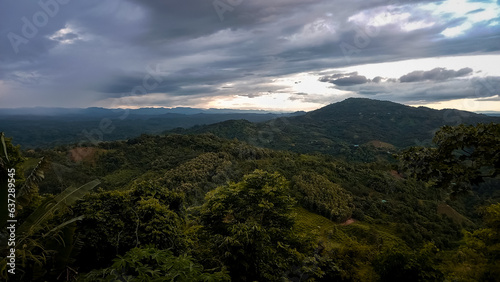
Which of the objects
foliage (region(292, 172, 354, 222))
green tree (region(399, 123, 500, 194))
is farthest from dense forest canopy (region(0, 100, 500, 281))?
foliage (region(292, 172, 354, 222))

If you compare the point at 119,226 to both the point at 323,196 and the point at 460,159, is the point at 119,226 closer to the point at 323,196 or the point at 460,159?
the point at 460,159

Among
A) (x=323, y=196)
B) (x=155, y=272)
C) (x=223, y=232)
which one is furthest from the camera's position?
(x=323, y=196)

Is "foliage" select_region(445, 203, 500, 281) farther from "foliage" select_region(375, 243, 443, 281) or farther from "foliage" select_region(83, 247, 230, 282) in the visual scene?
"foliage" select_region(83, 247, 230, 282)

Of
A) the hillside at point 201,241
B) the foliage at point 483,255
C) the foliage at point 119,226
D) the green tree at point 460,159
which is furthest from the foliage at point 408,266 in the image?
the foliage at point 119,226

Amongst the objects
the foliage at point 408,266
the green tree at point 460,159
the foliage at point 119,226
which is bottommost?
the foliage at point 408,266

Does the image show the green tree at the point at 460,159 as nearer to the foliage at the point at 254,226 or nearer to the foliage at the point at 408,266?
the foliage at the point at 254,226

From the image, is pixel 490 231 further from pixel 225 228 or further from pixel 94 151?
pixel 94 151

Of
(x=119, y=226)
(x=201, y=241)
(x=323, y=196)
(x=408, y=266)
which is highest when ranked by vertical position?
(x=119, y=226)

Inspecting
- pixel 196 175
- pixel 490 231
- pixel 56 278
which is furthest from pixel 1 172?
pixel 196 175

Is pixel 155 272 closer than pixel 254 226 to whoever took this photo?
Yes

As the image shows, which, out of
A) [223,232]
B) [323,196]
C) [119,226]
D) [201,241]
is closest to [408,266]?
[223,232]

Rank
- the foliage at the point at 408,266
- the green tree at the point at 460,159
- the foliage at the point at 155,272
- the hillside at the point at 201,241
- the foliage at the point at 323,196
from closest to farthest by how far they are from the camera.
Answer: the foliage at the point at 155,272 → the green tree at the point at 460,159 → the hillside at the point at 201,241 → the foliage at the point at 408,266 → the foliage at the point at 323,196
